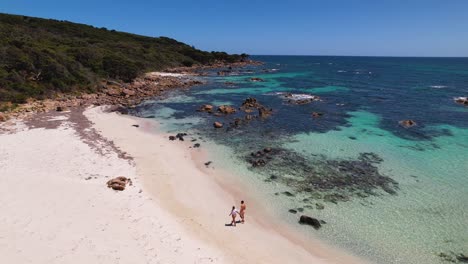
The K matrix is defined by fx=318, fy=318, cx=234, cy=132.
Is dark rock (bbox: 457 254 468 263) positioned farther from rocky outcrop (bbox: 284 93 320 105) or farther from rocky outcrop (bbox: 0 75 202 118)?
rocky outcrop (bbox: 0 75 202 118)

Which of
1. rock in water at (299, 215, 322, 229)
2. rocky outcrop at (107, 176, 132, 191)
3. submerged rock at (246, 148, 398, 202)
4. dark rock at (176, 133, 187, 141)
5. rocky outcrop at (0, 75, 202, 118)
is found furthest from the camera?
rocky outcrop at (0, 75, 202, 118)

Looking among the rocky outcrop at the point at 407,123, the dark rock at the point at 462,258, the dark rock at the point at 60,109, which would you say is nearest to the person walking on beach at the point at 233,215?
the dark rock at the point at 462,258

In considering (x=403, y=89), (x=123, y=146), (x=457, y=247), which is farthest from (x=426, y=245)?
(x=403, y=89)

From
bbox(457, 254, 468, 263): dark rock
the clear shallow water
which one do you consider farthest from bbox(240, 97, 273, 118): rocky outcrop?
bbox(457, 254, 468, 263): dark rock

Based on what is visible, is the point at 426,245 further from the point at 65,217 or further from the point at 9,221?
the point at 9,221

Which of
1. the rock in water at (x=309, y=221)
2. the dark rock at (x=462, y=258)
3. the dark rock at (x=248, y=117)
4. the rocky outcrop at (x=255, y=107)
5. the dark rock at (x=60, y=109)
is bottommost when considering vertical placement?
the dark rock at (x=462, y=258)

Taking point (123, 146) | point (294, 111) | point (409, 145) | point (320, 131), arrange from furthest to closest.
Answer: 1. point (294, 111)
2. point (320, 131)
3. point (409, 145)
4. point (123, 146)

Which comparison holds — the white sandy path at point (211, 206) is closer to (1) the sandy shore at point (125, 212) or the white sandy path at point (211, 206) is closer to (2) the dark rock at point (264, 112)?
(1) the sandy shore at point (125, 212)
